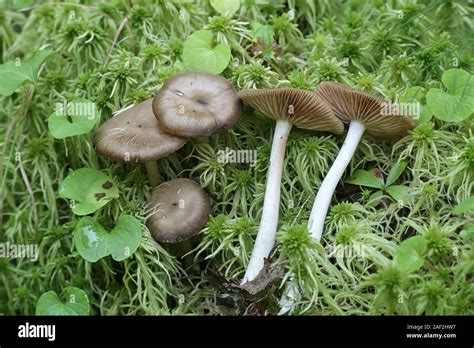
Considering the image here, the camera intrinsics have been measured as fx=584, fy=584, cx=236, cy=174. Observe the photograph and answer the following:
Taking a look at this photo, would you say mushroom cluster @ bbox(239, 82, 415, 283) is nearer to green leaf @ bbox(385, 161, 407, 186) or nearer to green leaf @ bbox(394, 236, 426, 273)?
green leaf @ bbox(385, 161, 407, 186)

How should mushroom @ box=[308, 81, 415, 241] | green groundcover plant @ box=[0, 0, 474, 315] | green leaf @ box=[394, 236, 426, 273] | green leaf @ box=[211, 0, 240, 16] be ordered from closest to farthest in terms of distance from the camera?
green leaf @ box=[394, 236, 426, 273] < green groundcover plant @ box=[0, 0, 474, 315] < mushroom @ box=[308, 81, 415, 241] < green leaf @ box=[211, 0, 240, 16]

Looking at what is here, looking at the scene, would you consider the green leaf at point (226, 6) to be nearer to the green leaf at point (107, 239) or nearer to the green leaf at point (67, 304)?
the green leaf at point (107, 239)

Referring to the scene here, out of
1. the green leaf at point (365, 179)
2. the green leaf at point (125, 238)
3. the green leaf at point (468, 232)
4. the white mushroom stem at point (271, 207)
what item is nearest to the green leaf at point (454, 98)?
the green leaf at point (365, 179)

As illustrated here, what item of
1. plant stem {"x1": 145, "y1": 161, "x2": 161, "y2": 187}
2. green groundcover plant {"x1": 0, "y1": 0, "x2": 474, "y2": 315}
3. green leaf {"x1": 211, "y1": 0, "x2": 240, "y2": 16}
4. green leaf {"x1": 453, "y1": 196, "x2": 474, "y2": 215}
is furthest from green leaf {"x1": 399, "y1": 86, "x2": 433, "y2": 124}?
plant stem {"x1": 145, "y1": 161, "x2": 161, "y2": 187}

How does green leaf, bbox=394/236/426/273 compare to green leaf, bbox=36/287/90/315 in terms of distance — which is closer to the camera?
green leaf, bbox=394/236/426/273

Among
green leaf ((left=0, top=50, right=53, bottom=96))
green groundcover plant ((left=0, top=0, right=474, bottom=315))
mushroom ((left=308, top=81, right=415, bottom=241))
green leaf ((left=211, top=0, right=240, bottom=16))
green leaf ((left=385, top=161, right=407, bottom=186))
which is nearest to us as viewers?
green groundcover plant ((left=0, top=0, right=474, bottom=315))
